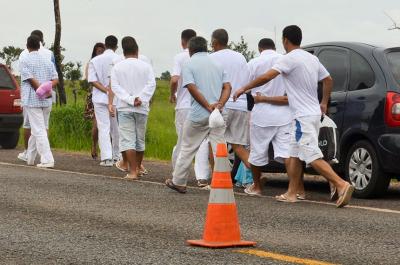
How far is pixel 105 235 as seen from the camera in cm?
926

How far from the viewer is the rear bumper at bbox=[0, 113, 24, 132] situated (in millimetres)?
23219

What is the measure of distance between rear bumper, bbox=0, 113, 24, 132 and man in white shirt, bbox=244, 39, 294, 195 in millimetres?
10964

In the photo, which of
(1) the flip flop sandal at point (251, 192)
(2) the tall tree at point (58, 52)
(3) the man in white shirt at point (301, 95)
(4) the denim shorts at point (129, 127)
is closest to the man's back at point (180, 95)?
(4) the denim shorts at point (129, 127)

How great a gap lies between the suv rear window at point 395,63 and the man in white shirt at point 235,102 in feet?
5.68

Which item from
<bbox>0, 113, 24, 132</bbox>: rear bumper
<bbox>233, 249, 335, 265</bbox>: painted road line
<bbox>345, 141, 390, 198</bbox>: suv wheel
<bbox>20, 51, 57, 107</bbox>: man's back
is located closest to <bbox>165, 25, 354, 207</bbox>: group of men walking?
<bbox>345, 141, 390, 198</bbox>: suv wheel

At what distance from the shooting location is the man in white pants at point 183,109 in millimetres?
14102

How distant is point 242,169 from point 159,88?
63872 mm

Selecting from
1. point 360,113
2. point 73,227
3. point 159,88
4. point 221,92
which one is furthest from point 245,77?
point 159,88

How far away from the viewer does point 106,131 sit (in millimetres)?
17875

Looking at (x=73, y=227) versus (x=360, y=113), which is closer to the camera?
(x=73, y=227)

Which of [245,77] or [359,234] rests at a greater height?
[245,77]

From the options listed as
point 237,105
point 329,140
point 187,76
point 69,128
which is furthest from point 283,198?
point 69,128

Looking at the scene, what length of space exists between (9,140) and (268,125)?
11.5m

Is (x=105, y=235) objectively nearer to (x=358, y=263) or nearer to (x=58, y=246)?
(x=58, y=246)
